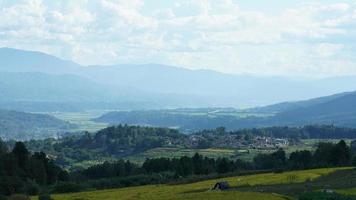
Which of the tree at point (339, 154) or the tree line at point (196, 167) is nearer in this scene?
the tree line at point (196, 167)

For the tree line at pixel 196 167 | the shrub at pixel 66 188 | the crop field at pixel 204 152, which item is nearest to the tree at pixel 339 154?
the tree line at pixel 196 167

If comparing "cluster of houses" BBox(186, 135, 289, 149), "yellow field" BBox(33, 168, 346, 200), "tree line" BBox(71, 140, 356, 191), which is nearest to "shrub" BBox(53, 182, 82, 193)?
"tree line" BBox(71, 140, 356, 191)

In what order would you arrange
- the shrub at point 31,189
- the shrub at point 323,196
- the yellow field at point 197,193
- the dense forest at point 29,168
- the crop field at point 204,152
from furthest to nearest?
the crop field at point 204,152
the dense forest at point 29,168
the shrub at point 31,189
the yellow field at point 197,193
the shrub at point 323,196

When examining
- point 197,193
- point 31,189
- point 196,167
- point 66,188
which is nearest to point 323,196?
point 197,193

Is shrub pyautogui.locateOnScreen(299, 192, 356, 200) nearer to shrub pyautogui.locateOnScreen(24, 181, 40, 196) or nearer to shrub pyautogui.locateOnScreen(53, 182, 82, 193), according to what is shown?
shrub pyautogui.locateOnScreen(24, 181, 40, 196)

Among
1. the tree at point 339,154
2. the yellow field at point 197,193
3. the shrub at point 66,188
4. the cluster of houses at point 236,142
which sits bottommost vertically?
the shrub at point 66,188

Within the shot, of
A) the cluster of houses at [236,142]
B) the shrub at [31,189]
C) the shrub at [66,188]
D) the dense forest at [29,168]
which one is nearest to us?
the shrub at [31,189]

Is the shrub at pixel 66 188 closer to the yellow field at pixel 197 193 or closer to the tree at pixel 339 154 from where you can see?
the yellow field at pixel 197 193

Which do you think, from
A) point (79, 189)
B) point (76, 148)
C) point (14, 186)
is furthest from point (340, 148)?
point (76, 148)

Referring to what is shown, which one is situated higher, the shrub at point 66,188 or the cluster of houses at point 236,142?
the cluster of houses at point 236,142

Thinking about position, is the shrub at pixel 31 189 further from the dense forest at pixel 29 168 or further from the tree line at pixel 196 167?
the dense forest at pixel 29 168

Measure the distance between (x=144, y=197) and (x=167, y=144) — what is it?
134 metres

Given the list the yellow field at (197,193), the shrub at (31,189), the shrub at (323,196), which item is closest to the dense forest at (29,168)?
the shrub at (31,189)

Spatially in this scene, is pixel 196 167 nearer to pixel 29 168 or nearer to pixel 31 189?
pixel 29 168
